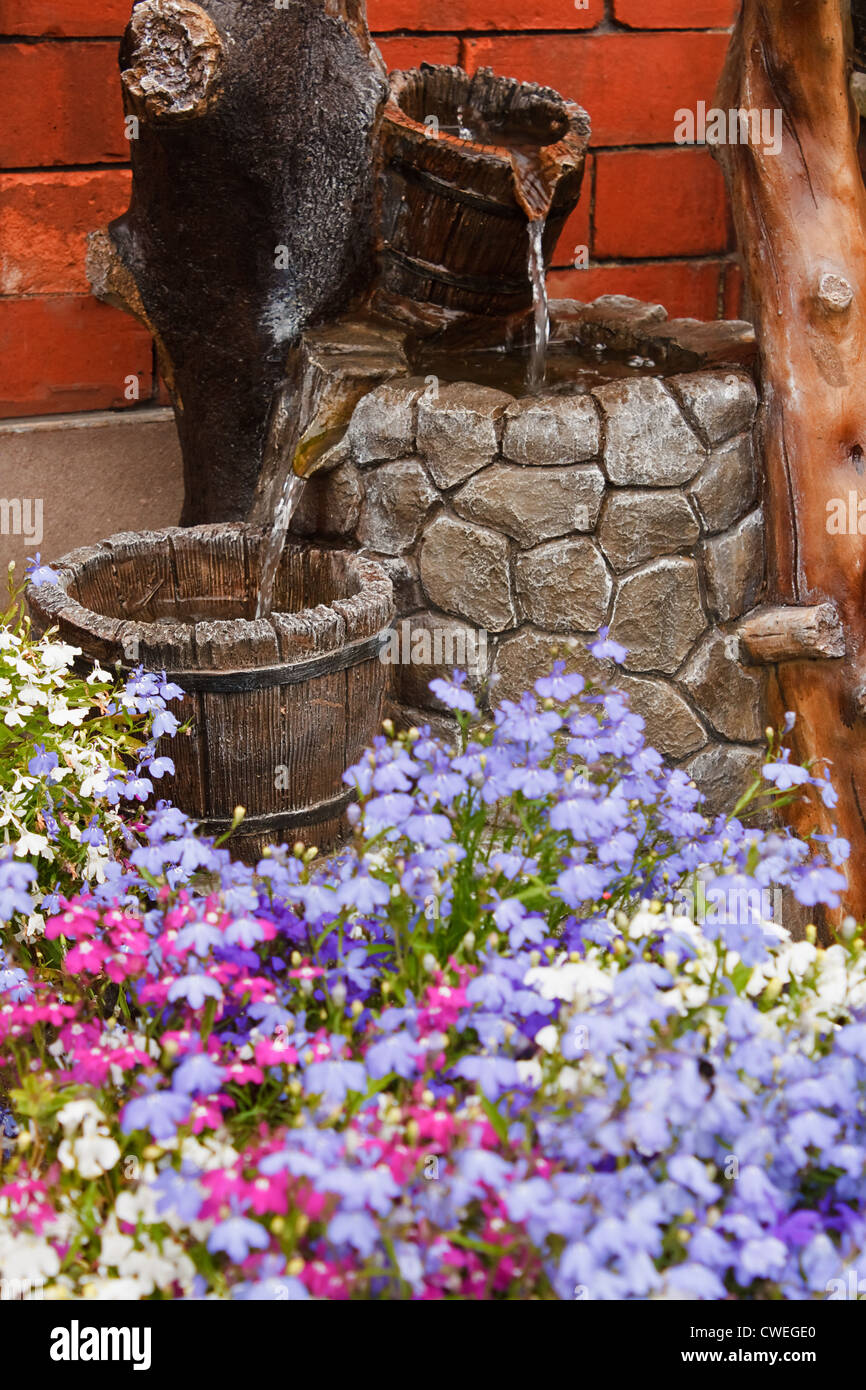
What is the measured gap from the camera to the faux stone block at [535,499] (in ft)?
8.73

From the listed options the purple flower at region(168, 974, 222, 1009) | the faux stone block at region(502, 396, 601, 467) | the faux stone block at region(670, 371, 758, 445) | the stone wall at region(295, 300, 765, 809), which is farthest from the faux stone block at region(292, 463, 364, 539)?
the purple flower at region(168, 974, 222, 1009)

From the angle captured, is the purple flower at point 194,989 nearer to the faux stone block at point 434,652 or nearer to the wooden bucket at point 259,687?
the wooden bucket at point 259,687

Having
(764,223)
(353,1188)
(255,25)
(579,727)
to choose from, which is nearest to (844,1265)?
(353,1188)

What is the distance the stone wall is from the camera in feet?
8.75

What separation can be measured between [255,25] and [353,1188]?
2412 millimetres

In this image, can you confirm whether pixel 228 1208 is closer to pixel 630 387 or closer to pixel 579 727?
pixel 579 727

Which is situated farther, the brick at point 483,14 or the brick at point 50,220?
the brick at point 483,14

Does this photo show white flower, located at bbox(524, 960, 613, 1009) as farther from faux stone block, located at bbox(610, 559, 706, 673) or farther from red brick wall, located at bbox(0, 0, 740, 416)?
red brick wall, located at bbox(0, 0, 740, 416)

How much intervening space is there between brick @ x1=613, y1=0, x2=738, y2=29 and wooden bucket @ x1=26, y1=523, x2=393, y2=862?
2149 mm

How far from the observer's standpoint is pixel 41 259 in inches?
135

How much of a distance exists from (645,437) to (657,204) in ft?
5.38

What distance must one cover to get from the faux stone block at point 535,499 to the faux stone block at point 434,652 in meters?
0.24

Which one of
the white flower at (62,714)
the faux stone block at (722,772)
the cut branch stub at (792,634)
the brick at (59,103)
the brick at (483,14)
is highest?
the brick at (483,14)

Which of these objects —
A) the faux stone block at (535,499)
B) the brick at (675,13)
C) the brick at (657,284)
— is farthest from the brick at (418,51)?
the faux stone block at (535,499)
